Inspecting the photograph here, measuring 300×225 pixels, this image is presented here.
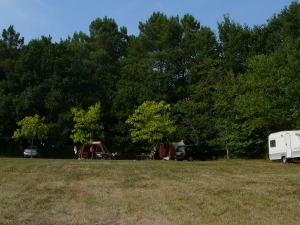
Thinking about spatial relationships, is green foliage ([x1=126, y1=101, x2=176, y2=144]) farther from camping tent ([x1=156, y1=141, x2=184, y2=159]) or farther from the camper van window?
the camper van window

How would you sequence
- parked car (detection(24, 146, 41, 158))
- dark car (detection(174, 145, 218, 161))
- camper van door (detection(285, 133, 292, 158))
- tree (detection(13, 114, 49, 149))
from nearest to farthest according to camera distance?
camper van door (detection(285, 133, 292, 158))
dark car (detection(174, 145, 218, 161))
tree (detection(13, 114, 49, 149))
parked car (detection(24, 146, 41, 158))

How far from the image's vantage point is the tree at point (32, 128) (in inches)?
1711

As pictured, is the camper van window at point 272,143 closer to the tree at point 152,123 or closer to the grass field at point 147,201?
the tree at point 152,123

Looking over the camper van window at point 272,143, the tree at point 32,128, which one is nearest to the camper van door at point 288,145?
the camper van window at point 272,143

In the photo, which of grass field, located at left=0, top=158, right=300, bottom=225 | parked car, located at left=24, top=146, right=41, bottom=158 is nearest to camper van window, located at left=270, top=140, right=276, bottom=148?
grass field, located at left=0, top=158, right=300, bottom=225

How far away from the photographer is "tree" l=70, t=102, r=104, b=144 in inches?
1767

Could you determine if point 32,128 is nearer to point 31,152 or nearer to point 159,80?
point 31,152

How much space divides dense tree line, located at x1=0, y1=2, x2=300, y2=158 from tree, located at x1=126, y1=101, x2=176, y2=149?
8.51 feet

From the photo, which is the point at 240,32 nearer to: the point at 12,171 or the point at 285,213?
the point at 12,171

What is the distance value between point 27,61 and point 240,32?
25.1 metres

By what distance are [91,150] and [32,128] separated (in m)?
6.53

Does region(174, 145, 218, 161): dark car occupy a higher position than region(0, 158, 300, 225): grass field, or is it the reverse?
region(174, 145, 218, 161): dark car

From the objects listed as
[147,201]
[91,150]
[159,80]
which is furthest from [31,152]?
[147,201]

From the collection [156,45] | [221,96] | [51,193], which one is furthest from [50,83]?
[51,193]
